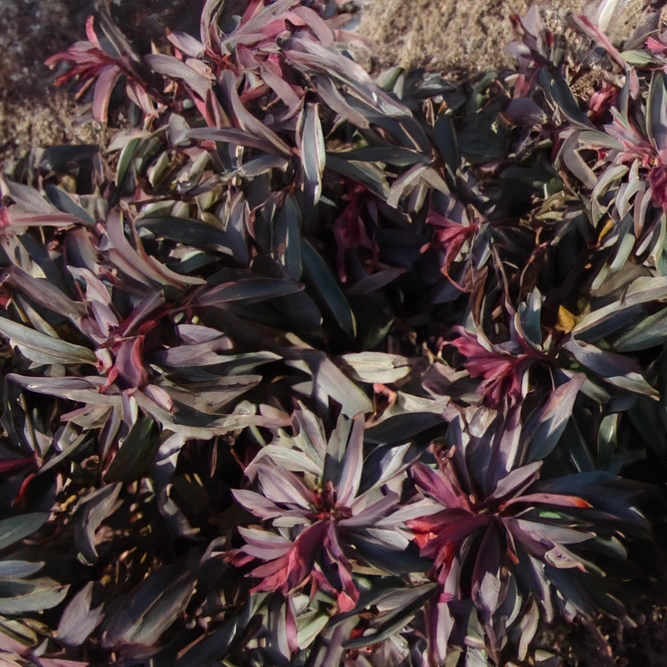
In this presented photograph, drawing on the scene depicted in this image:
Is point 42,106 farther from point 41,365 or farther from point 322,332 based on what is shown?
point 322,332

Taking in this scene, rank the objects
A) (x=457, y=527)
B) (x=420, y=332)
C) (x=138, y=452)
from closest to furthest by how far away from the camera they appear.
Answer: (x=457, y=527), (x=138, y=452), (x=420, y=332)

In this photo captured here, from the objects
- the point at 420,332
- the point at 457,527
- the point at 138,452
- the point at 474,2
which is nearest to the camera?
the point at 457,527

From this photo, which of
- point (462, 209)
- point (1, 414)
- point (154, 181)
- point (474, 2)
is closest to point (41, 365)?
point (1, 414)

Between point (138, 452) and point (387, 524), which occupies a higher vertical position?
point (138, 452)

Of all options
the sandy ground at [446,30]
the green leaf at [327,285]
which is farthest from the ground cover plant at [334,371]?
the sandy ground at [446,30]

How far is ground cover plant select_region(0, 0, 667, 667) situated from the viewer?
34.1 inches

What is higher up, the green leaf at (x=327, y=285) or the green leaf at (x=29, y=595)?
the green leaf at (x=327, y=285)

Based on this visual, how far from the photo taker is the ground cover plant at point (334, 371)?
865mm

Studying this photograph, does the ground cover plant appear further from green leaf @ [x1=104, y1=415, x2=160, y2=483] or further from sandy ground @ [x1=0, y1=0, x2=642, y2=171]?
sandy ground @ [x1=0, y1=0, x2=642, y2=171]

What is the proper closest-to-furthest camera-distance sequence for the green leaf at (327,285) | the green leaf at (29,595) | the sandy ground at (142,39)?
the green leaf at (29,595), the green leaf at (327,285), the sandy ground at (142,39)

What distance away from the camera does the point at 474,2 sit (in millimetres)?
1292

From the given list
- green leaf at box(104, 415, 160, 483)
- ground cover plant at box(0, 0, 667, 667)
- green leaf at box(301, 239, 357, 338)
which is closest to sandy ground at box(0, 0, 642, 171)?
ground cover plant at box(0, 0, 667, 667)

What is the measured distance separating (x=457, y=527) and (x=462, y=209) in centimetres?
50

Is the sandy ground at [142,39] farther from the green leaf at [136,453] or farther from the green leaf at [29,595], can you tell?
the green leaf at [29,595]
